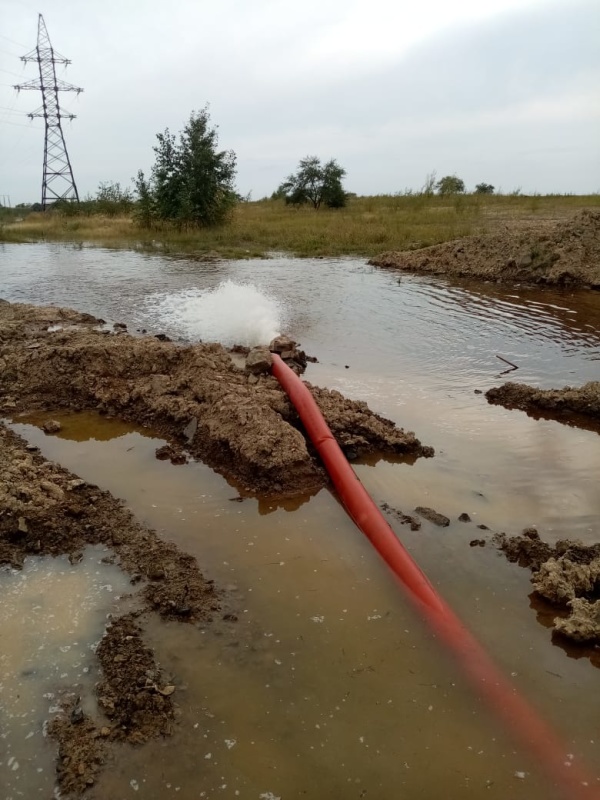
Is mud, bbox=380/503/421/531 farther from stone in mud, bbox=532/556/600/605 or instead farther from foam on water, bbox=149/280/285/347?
foam on water, bbox=149/280/285/347

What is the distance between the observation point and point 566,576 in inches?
136

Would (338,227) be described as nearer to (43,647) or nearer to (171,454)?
(171,454)

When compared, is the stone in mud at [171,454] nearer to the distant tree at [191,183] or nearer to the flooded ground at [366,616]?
the flooded ground at [366,616]

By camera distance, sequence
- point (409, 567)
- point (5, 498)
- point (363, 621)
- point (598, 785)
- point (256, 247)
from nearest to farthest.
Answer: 1. point (598, 785)
2. point (363, 621)
3. point (409, 567)
4. point (5, 498)
5. point (256, 247)

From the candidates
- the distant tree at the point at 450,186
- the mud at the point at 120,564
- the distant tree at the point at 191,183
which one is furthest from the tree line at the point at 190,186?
the mud at the point at 120,564

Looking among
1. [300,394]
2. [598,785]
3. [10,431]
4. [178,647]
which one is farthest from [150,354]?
[598,785]

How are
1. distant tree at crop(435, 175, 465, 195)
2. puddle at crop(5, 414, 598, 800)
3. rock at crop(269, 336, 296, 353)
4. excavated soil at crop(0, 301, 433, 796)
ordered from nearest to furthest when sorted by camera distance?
1. puddle at crop(5, 414, 598, 800)
2. excavated soil at crop(0, 301, 433, 796)
3. rock at crop(269, 336, 296, 353)
4. distant tree at crop(435, 175, 465, 195)

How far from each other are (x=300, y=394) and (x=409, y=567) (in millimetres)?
2292

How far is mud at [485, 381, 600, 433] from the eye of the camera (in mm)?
5875

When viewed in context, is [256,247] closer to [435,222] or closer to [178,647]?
[435,222]

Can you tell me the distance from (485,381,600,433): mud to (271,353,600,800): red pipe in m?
2.60

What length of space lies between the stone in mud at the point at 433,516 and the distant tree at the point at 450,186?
27723 mm

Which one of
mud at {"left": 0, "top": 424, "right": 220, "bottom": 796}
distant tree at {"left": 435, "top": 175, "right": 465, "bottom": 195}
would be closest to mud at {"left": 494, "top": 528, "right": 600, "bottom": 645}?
mud at {"left": 0, "top": 424, "right": 220, "bottom": 796}

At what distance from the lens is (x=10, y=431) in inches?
210
